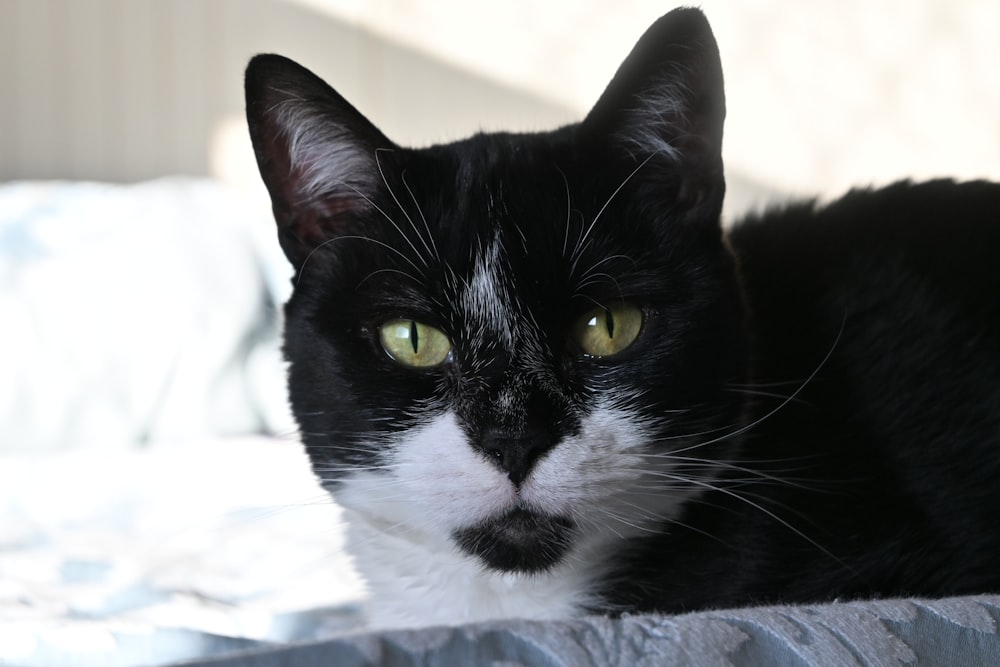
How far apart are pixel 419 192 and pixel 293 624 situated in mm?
514

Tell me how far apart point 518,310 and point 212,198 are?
1.41m

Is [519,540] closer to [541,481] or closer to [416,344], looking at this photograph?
[541,481]

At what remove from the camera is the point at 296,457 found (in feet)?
5.46

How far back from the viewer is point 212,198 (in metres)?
2.04

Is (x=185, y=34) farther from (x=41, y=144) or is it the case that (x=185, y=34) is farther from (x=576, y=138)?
(x=576, y=138)

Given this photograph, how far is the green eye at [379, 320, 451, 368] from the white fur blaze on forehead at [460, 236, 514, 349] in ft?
0.12

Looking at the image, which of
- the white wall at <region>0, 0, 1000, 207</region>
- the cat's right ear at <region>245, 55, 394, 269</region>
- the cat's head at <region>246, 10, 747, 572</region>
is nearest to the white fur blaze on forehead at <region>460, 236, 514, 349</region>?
the cat's head at <region>246, 10, 747, 572</region>

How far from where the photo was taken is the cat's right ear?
2.89ft

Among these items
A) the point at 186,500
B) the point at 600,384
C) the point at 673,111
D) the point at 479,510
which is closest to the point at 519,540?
the point at 479,510

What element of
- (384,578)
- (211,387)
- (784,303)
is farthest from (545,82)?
(384,578)

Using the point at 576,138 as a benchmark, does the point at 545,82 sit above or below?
below

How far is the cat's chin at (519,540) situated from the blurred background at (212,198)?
0.20 meters

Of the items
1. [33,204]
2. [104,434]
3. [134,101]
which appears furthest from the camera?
[134,101]

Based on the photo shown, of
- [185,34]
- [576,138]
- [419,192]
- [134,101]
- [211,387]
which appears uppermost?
[576,138]
